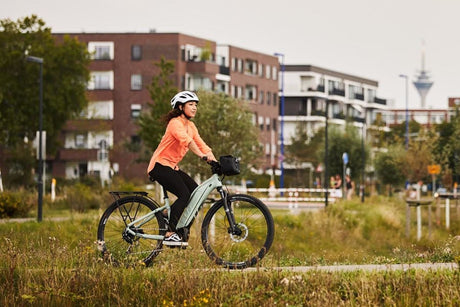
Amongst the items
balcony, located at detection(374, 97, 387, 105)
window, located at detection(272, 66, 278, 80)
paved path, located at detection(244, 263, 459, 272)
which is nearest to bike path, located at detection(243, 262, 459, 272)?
paved path, located at detection(244, 263, 459, 272)

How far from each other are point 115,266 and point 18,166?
55.3 m

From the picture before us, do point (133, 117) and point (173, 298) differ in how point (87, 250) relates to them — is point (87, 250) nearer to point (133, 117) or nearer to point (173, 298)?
point (173, 298)

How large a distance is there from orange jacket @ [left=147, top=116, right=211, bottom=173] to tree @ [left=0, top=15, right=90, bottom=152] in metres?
59.4

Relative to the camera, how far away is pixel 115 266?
1369 centimetres

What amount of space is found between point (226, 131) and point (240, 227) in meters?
30.8

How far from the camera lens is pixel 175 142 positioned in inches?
538

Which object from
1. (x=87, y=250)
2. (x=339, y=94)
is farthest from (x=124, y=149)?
(x=87, y=250)

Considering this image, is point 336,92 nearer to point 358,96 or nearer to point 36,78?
point 358,96

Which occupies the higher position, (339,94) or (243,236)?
(339,94)

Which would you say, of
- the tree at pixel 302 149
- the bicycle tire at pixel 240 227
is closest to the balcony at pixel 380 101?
the tree at pixel 302 149

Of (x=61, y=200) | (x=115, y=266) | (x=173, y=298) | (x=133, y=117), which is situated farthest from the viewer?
(x=133, y=117)

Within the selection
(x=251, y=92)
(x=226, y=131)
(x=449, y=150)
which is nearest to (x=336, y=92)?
(x=251, y=92)

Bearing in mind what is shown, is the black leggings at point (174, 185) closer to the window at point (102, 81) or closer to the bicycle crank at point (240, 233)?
the bicycle crank at point (240, 233)

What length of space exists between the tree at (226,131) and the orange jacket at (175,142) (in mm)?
26287
